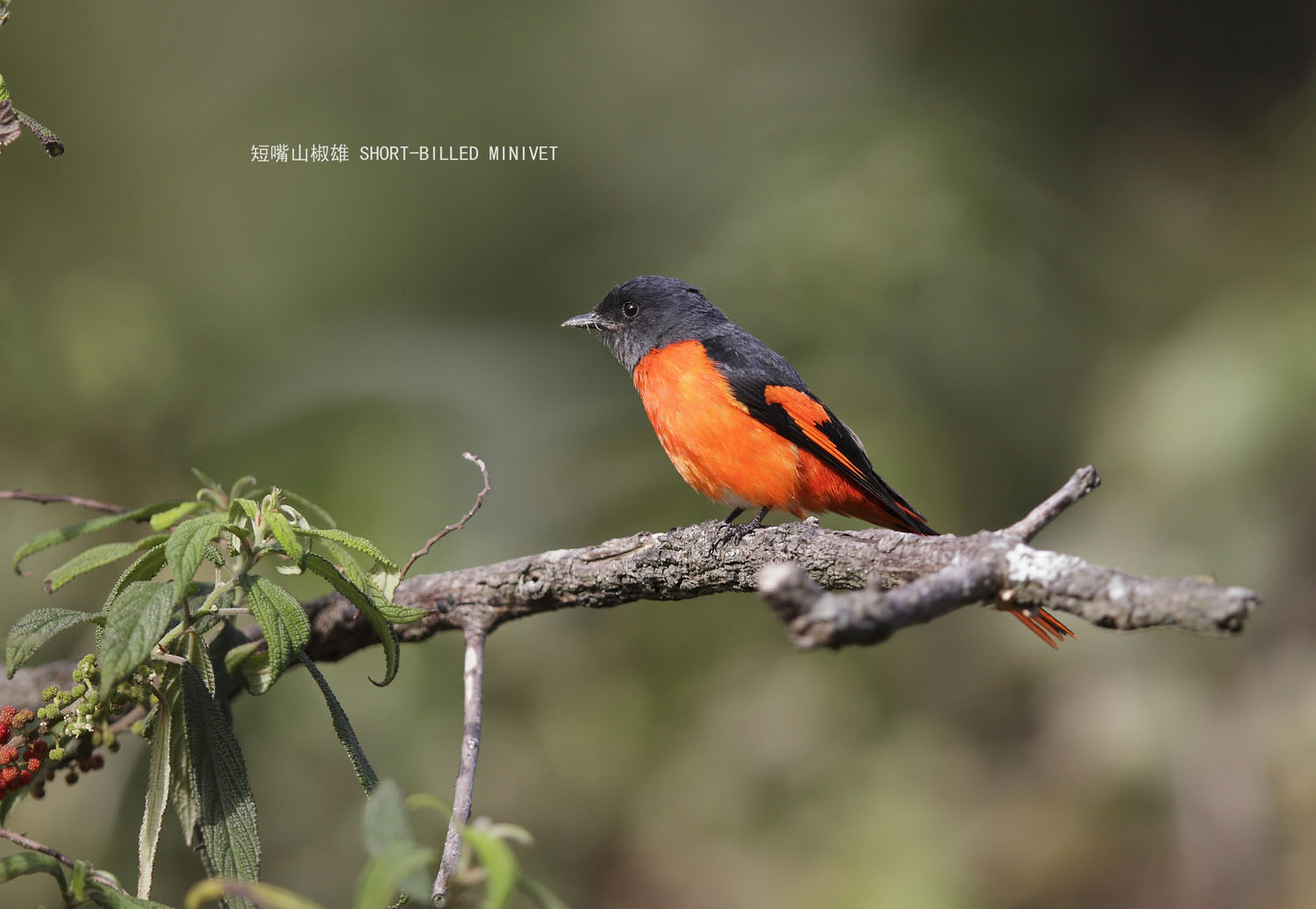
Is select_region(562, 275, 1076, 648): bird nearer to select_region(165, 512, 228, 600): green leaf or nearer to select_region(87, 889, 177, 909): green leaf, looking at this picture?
Answer: select_region(165, 512, 228, 600): green leaf

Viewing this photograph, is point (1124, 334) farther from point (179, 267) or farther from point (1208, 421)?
point (179, 267)

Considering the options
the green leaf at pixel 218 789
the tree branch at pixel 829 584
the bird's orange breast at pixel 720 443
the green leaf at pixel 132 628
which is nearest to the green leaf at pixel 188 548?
Result: the green leaf at pixel 132 628

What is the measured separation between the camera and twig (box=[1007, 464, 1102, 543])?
1.94 m

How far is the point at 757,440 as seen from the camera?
385cm

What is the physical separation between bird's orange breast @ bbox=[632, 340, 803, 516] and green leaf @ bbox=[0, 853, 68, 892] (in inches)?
100

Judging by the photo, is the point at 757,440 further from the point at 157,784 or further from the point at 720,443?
the point at 157,784

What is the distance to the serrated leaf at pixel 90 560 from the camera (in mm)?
1928

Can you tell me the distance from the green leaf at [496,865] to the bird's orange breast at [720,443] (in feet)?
8.72

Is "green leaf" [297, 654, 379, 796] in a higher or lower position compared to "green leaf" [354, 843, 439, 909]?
higher

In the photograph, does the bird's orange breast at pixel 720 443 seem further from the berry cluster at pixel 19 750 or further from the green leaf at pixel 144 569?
the berry cluster at pixel 19 750

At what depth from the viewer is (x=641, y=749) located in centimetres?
540

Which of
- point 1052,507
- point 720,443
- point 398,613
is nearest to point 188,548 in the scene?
point 398,613

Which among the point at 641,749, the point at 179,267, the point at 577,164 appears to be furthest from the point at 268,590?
the point at 577,164


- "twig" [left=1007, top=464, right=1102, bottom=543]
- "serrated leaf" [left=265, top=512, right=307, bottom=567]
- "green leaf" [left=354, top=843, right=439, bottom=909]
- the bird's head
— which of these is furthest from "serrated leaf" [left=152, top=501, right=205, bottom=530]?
the bird's head
